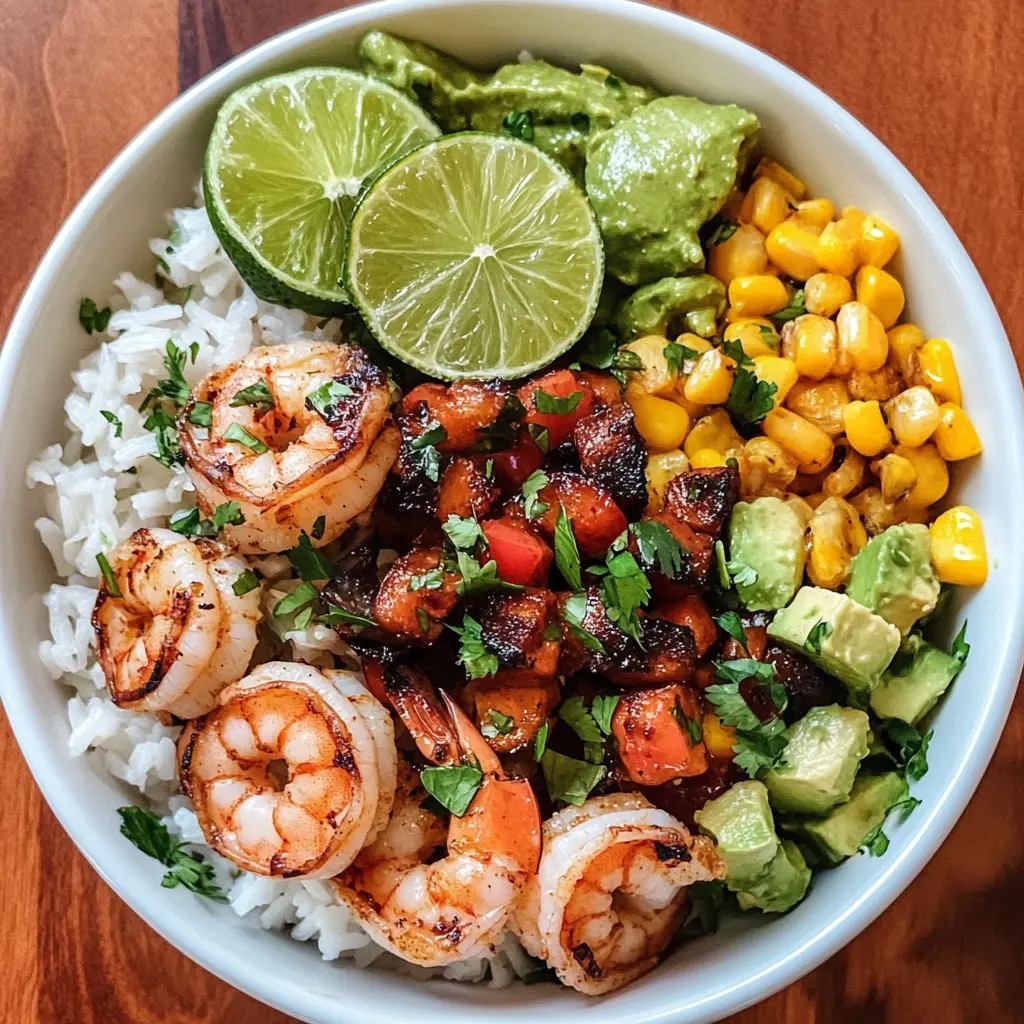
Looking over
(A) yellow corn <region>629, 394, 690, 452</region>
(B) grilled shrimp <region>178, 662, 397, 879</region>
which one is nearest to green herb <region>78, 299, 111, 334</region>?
(B) grilled shrimp <region>178, 662, 397, 879</region>

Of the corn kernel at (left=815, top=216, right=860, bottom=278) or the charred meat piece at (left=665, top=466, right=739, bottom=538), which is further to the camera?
the corn kernel at (left=815, top=216, right=860, bottom=278)

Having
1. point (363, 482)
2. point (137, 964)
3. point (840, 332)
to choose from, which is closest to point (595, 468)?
point (363, 482)

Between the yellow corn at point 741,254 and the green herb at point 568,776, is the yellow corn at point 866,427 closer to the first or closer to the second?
the yellow corn at point 741,254

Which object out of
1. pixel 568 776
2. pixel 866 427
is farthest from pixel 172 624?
pixel 866 427

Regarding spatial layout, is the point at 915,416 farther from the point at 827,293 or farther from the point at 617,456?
the point at 617,456

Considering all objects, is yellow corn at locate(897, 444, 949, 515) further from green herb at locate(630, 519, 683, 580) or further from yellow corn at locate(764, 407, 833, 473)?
green herb at locate(630, 519, 683, 580)

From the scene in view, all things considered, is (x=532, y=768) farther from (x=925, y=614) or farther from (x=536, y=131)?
(x=536, y=131)
